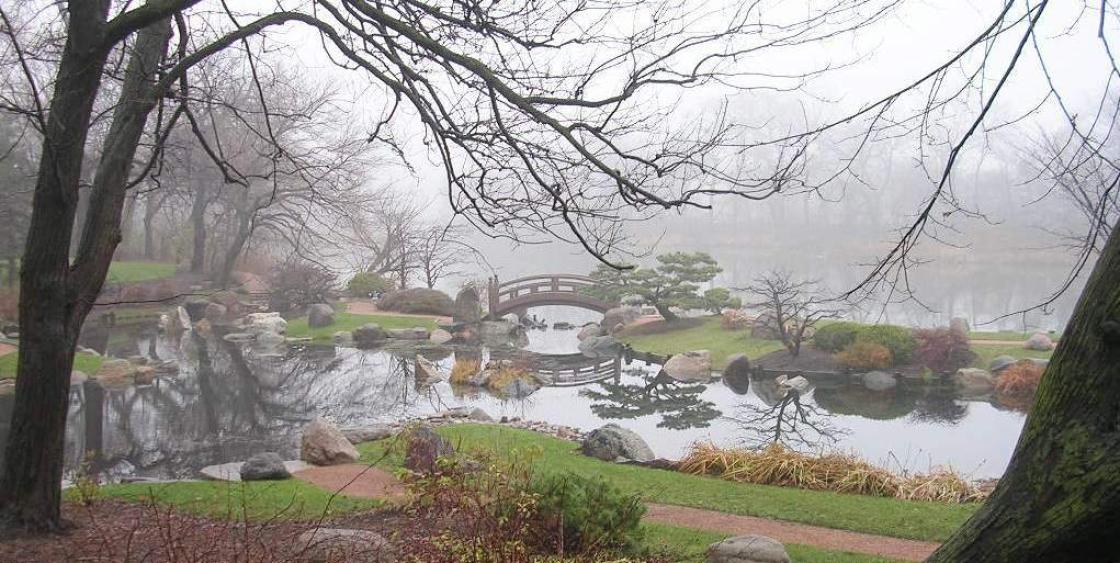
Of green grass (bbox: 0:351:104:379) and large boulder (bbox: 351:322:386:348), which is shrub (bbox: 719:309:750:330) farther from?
green grass (bbox: 0:351:104:379)

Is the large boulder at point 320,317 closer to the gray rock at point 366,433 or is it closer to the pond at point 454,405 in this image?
the pond at point 454,405

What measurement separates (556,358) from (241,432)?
934 cm

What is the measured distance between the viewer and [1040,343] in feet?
53.5

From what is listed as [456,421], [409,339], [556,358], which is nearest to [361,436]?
[456,421]

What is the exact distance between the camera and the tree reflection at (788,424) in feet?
37.5

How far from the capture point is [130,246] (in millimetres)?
30875

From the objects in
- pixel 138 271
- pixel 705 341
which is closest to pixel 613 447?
pixel 705 341

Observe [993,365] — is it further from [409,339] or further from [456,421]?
[409,339]

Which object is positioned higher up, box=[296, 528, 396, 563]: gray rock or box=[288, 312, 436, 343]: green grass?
box=[288, 312, 436, 343]: green grass

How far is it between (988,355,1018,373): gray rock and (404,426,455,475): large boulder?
12.0m

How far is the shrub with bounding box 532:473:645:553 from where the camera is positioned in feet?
14.6

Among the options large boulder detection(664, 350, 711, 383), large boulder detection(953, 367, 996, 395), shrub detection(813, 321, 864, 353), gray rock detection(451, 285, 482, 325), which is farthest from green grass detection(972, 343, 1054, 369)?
gray rock detection(451, 285, 482, 325)

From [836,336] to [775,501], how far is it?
10654mm

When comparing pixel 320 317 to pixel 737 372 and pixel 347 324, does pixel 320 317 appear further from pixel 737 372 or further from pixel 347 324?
pixel 737 372
